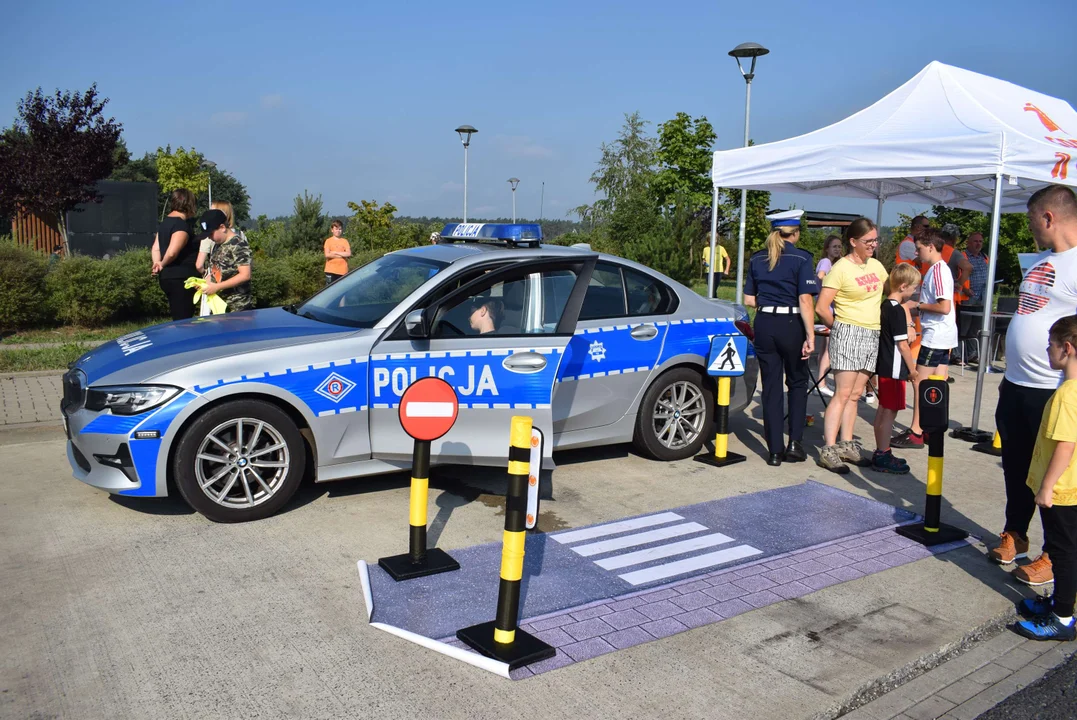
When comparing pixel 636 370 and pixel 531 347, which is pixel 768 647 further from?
pixel 636 370

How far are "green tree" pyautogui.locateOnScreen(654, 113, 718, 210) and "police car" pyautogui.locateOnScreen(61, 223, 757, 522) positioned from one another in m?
28.7

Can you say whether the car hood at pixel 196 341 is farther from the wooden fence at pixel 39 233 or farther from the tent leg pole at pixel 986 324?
the wooden fence at pixel 39 233

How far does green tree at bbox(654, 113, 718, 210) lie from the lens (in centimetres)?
3472

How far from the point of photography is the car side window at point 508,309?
576cm

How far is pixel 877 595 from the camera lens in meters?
4.64

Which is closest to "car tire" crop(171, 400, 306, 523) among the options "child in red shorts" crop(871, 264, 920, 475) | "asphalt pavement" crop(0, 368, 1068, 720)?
"asphalt pavement" crop(0, 368, 1068, 720)

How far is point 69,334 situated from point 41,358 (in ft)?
6.71

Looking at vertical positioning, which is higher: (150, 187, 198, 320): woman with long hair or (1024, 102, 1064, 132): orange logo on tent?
(1024, 102, 1064, 132): orange logo on tent

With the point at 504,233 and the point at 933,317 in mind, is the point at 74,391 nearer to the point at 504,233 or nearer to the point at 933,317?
the point at 504,233

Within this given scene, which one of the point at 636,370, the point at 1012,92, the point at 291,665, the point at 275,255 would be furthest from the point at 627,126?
the point at 291,665

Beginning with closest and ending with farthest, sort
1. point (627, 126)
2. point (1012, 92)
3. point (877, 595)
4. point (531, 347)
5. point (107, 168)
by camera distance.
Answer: point (877, 595) → point (531, 347) → point (1012, 92) → point (107, 168) → point (627, 126)

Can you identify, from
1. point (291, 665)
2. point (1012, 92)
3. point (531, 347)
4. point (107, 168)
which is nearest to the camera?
point (291, 665)

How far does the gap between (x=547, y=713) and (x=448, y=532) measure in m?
2.07

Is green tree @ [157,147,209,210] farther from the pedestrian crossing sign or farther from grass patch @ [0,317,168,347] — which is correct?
the pedestrian crossing sign
